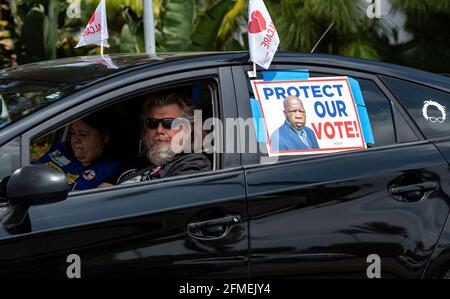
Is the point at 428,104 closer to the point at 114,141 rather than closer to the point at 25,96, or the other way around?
the point at 114,141

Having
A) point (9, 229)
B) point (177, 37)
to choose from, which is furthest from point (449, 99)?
point (177, 37)

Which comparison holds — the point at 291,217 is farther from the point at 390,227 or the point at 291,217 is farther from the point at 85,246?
the point at 85,246

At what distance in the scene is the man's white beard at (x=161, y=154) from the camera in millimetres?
4301

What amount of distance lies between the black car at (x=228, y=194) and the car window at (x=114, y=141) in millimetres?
29

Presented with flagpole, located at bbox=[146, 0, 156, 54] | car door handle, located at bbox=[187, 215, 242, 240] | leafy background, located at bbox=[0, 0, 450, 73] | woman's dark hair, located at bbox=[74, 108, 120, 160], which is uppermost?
leafy background, located at bbox=[0, 0, 450, 73]

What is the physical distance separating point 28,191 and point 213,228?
2.57 ft

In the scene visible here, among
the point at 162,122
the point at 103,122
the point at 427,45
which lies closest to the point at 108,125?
the point at 103,122

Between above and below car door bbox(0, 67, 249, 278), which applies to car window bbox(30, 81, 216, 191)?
above

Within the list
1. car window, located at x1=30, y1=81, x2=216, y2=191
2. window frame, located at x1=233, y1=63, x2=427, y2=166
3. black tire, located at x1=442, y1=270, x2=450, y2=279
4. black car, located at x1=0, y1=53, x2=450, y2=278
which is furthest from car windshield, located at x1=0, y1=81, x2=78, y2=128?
black tire, located at x1=442, y1=270, x2=450, y2=279

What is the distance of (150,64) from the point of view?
4109 millimetres

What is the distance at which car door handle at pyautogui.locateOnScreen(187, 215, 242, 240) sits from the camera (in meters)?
3.81

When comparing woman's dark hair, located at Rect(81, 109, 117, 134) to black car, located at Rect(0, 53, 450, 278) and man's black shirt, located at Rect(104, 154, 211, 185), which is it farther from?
man's black shirt, located at Rect(104, 154, 211, 185)

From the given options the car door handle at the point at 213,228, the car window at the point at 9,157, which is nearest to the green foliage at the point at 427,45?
the car door handle at the point at 213,228

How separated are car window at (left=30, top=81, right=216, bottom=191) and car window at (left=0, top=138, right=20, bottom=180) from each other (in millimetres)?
384
